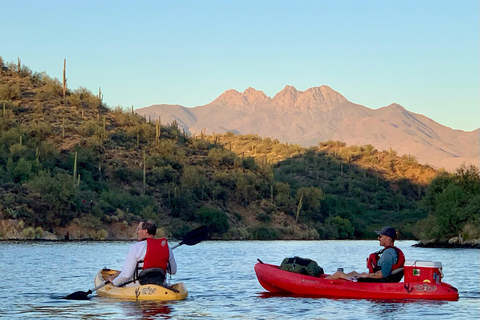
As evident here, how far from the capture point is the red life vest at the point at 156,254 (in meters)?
18.0

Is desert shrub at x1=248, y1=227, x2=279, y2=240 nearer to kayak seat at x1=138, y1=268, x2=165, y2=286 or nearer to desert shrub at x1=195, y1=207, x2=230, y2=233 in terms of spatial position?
desert shrub at x1=195, y1=207, x2=230, y2=233

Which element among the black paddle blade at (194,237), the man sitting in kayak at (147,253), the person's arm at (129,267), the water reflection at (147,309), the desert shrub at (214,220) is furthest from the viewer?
the desert shrub at (214,220)

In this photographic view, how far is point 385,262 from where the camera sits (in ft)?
65.5

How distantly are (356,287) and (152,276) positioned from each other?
5398mm

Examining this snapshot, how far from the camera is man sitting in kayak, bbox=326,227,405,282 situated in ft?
65.0

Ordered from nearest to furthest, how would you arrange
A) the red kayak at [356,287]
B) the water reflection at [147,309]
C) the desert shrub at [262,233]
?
1. the water reflection at [147,309]
2. the red kayak at [356,287]
3. the desert shrub at [262,233]

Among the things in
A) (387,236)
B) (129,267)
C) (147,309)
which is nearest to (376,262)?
(387,236)

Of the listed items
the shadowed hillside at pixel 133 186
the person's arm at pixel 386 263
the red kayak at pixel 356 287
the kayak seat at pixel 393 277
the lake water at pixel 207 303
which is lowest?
the lake water at pixel 207 303

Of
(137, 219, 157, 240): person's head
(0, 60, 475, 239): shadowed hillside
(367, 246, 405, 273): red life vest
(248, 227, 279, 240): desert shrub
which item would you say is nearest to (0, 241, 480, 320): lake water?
(367, 246, 405, 273): red life vest

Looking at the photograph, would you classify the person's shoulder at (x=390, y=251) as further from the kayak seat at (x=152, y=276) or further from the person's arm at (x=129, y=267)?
the person's arm at (x=129, y=267)

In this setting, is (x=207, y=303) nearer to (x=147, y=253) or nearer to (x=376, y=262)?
(x=147, y=253)

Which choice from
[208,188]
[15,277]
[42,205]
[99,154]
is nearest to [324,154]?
[208,188]

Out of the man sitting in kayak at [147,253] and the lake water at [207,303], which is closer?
the man sitting in kayak at [147,253]

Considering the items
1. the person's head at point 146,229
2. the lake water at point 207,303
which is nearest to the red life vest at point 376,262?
the lake water at point 207,303
